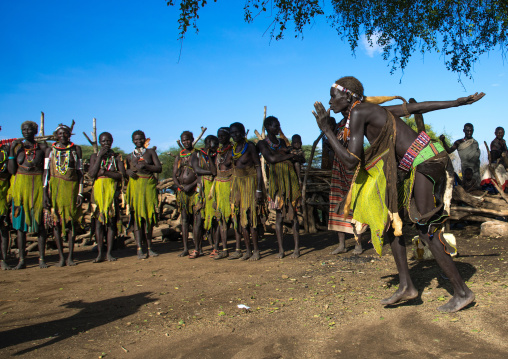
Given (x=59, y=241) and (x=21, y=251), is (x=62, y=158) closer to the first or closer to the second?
(x=59, y=241)

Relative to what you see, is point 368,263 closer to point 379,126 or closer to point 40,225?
point 379,126

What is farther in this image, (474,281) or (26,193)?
(26,193)

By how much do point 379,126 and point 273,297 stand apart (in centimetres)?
194

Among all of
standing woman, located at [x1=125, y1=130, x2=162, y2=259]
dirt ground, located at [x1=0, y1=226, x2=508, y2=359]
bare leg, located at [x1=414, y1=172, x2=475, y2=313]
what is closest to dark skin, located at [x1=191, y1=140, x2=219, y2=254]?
standing woman, located at [x1=125, y1=130, x2=162, y2=259]

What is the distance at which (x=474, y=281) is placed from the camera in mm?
4324

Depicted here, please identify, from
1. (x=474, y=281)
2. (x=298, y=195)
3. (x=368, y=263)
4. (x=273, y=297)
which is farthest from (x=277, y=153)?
(x=474, y=281)

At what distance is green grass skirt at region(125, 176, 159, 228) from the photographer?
7.56 metres

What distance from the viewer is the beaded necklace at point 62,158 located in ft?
23.1

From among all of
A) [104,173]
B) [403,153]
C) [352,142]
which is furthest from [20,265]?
[403,153]

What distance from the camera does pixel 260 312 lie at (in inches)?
154

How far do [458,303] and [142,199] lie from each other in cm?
539

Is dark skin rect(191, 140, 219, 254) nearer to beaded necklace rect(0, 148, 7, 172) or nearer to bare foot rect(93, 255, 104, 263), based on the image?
bare foot rect(93, 255, 104, 263)

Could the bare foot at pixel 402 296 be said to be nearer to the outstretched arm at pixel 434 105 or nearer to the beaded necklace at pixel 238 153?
the outstretched arm at pixel 434 105

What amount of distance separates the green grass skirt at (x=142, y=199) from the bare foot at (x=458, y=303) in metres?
5.24
